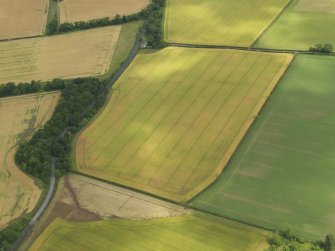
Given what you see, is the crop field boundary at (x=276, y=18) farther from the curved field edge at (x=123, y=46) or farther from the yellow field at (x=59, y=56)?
the yellow field at (x=59, y=56)

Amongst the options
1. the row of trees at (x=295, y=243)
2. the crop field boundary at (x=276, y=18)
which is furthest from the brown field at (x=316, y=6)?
the row of trees at (x=295, y=243)

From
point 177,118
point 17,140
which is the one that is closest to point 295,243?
point 177,118

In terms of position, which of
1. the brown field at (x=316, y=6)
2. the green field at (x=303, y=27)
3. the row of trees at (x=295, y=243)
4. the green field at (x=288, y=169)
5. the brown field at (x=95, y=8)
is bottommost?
the row of trees at (x=295, y=243)

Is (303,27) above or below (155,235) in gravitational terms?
above

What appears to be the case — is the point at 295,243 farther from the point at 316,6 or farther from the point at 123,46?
the point at 316,6

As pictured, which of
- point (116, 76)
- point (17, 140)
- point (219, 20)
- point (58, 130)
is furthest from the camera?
point (219, 20)

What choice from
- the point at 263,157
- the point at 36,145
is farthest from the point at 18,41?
the point at 263,157
